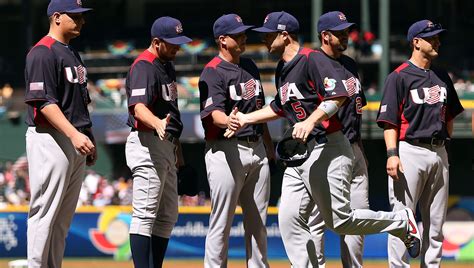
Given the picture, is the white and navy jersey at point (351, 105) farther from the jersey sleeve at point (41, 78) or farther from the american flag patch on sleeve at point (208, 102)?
the jersey sleeve at point (41, 78)

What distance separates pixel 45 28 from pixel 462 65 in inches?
427

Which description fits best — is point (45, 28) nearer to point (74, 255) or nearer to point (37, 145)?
point (74, 255)

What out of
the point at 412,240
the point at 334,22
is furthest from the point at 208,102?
the point at 412,240

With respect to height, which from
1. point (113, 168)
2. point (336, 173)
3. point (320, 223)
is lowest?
point (113, 168)

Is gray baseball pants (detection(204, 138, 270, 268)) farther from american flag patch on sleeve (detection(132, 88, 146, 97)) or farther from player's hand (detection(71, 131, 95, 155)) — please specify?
player's hand (detection(71, 131, 95, 155))

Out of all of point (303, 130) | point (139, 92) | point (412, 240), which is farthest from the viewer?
point (139, 92)

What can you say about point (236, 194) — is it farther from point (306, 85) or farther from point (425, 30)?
point (425, 30)

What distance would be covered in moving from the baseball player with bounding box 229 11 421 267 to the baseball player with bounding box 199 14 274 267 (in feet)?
2.13

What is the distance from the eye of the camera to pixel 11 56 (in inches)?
959

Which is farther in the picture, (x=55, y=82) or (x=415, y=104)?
(x=415, y=104)

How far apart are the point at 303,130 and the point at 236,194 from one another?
52.4 inches

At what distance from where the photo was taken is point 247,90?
7.31 meters

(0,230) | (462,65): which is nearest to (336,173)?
(0,230)

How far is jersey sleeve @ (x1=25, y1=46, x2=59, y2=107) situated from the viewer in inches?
251
